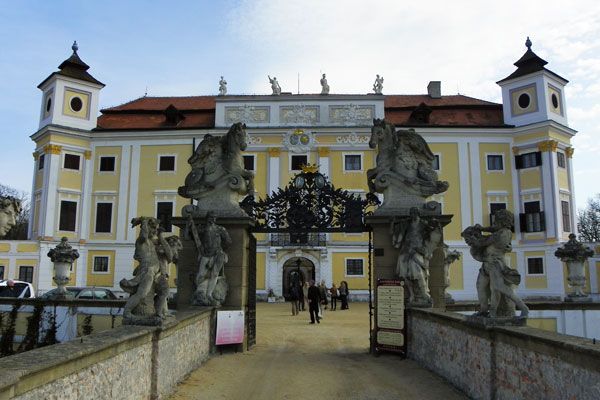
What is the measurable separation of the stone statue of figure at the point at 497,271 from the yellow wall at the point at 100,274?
1251 inches

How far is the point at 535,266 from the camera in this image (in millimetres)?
32938

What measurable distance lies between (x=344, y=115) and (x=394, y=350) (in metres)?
27.2

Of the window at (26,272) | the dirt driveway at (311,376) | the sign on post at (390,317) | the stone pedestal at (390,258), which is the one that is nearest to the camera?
the dirt driveway at (311,376)

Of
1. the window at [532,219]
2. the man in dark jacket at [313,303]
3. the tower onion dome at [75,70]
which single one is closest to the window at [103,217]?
the tower onion dome at [75,70]

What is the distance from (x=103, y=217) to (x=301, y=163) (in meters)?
13.7

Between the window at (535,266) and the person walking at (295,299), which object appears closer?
the person walking at (295,299)

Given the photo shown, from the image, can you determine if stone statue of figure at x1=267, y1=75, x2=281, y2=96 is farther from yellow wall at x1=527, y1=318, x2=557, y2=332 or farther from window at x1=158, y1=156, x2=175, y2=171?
yellow wall at x1=527, y1=318, x2=557, y2=332

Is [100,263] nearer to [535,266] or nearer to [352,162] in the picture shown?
[352,162]

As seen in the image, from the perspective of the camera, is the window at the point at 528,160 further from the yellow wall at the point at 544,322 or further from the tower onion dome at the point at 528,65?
the yellow wall at the point at 544,322

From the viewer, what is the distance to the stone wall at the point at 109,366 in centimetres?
355

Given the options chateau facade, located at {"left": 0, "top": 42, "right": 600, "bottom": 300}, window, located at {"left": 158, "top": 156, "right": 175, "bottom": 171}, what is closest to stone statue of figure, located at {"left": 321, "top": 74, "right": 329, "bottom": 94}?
chateau facade, located at {"left": 0, "top": 42, "right": 600, "bottom": 300}

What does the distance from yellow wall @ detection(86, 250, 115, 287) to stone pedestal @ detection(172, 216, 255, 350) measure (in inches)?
1030

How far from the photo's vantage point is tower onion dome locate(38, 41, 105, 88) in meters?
36.2

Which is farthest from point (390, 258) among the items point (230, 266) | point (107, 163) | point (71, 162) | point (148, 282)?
point (71, 162)
